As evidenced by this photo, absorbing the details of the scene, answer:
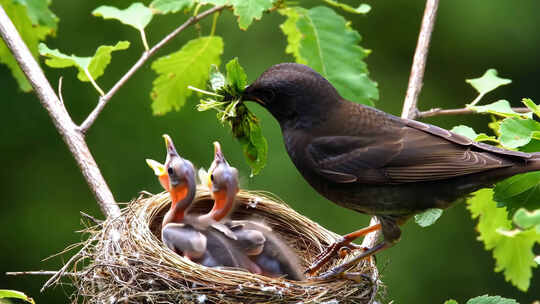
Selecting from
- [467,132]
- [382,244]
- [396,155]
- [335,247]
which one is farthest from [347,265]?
[467,132]

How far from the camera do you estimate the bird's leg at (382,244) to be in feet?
13.1

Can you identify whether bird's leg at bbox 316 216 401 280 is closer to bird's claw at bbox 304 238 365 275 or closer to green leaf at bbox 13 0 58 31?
bird's claw at bbox 304 238 365 275

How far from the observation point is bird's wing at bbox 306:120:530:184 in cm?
395

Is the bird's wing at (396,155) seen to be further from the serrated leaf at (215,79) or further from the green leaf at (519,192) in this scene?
the serrated leaf at (215,79)

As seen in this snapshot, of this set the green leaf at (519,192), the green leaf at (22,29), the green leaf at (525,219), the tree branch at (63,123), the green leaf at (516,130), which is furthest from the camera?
the green leaf at (22,29)

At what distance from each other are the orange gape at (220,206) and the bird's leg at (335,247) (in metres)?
0.60

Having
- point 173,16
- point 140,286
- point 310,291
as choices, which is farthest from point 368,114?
point 173,16

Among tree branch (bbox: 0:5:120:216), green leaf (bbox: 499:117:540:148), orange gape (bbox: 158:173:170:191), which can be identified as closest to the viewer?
green leaf (bbox: 499:117:540:148)

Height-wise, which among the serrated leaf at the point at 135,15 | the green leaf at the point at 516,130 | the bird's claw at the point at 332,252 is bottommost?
the bird's claw at the point at 332,252

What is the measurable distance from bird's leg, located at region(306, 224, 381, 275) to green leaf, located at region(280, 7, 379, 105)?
2.32 feet

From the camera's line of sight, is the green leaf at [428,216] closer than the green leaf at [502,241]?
Yes

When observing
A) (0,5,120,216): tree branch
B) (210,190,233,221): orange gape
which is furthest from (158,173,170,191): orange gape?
(0,5,120,216): tree branch

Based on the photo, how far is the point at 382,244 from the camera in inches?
161

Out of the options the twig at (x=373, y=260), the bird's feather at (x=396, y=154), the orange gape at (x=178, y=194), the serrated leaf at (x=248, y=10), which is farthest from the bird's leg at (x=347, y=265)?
the serrated leaf at (x=248, y=10)
